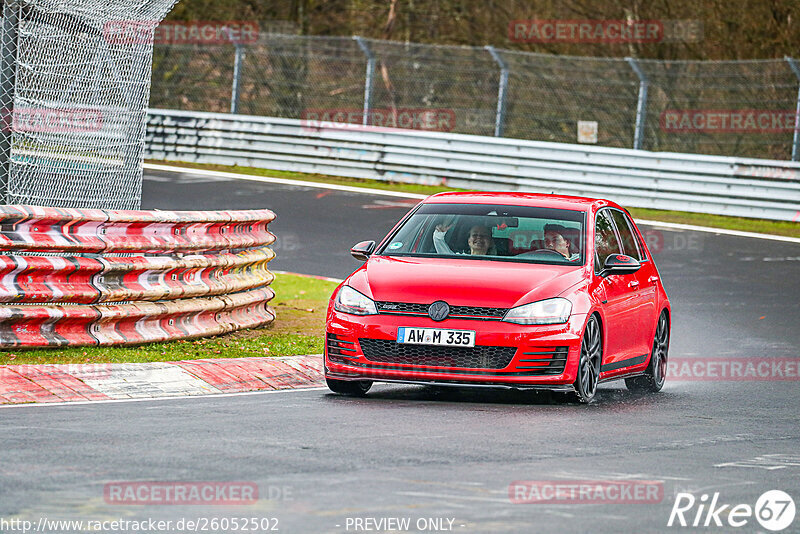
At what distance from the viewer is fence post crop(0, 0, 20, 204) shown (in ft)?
36.5

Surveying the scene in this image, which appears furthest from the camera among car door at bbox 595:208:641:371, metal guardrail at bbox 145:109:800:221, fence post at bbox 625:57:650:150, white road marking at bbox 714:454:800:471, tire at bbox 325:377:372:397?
fence post at bbox 625:57:650:150

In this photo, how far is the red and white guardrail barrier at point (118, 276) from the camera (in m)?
10.5

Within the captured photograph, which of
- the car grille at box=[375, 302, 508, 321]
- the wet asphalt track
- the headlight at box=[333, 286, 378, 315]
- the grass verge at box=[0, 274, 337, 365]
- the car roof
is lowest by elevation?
the grass verge at box=[0, 274, 337, 365]

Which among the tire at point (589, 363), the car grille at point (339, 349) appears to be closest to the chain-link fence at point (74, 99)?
the car grille at point (339, 349)

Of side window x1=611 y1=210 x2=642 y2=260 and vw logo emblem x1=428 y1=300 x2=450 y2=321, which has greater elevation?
side window x1=611 y1=210 x2=642 y2=260

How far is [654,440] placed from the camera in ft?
28.2

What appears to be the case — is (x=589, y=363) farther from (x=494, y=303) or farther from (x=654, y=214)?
(x=654, y=214)

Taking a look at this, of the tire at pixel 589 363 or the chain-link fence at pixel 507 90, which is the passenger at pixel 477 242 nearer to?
the tire at pixel 589 363

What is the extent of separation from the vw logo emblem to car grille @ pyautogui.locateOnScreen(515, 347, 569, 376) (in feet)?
1.86

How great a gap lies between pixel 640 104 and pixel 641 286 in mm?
15162

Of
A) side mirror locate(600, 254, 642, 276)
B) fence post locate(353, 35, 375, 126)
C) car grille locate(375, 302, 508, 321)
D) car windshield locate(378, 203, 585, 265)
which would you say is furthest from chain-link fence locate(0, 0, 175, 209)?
fence post locate(353, 35, 375, 126)

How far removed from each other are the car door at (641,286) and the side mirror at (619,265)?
497 millimetres

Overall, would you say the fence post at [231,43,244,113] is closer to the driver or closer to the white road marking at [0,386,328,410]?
the driver

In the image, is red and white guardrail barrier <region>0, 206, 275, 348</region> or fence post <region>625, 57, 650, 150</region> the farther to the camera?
fence post <region>625, 57, 650, 150</region>
